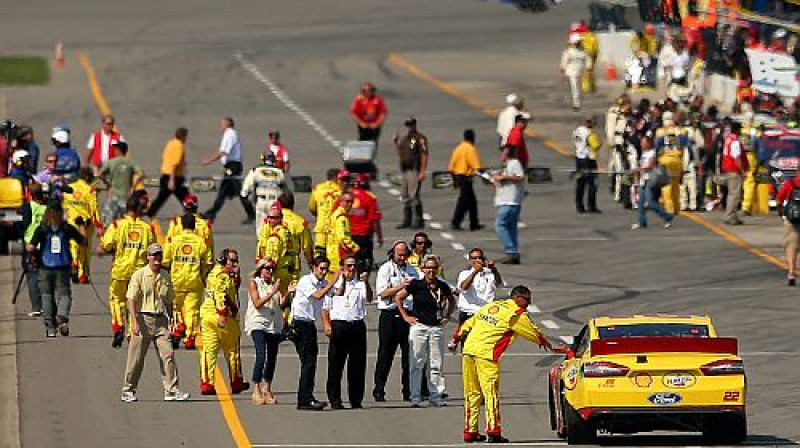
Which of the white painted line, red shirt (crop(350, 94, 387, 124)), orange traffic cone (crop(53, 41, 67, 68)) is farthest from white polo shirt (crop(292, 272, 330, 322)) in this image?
orange traffic cone (crop(53, 41, 67, 68))

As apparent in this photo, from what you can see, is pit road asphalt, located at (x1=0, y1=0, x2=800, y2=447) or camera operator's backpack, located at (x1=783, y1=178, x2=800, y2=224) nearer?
pit road asphalt, located at (x1=0, y1=0, x2=800, y2=447)

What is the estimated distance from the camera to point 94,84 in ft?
200

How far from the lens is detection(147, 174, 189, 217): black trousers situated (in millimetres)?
39625

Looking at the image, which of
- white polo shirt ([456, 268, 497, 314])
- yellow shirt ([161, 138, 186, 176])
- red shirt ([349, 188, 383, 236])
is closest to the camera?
white polo shirt ([456, 268, 497, 314])

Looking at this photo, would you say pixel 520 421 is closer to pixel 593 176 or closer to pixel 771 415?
pixel 771 415

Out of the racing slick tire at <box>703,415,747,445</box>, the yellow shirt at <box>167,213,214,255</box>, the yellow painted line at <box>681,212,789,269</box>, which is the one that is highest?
the yellow shirt at <box>167,213,214,255</box>

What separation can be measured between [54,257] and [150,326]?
4.10 meters

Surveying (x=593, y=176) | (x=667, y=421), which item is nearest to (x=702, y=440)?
(x=667, y=421)

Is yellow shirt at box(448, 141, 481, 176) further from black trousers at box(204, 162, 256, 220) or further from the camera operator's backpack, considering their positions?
the camera operator's backpack

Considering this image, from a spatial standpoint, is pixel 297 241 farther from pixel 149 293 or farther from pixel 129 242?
pixel 149 293

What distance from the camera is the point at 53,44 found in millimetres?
69625

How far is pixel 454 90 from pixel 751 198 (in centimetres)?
1937

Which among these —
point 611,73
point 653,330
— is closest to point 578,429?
point 653,330

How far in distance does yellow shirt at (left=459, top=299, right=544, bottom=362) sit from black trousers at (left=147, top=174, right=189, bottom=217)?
1686 centimetres
